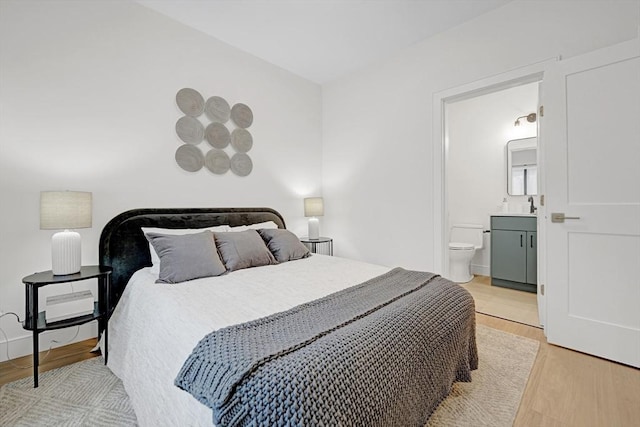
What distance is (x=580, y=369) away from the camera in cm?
193

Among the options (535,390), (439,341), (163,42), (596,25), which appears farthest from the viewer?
(163,42)

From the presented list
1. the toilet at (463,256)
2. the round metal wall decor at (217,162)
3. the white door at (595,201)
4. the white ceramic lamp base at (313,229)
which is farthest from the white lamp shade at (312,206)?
the white door at (595,201)

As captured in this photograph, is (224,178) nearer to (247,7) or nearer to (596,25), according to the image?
(247,7)

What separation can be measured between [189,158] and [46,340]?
70.8 inches

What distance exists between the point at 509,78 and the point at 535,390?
2395 mm

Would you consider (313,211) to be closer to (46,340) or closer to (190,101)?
(190,101)

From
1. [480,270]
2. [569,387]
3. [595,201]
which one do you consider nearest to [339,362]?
[569,387]

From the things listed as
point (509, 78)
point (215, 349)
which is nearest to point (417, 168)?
point (509, 78)

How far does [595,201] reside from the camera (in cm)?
208

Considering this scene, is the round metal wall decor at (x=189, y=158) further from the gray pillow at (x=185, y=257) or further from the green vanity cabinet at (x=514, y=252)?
the green vanity cabinet at (x=514, y=252)

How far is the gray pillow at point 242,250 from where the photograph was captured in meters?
2.28

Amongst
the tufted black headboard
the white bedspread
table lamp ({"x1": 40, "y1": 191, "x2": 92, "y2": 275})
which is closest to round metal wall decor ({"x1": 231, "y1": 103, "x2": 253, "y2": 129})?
the tufted black headboard

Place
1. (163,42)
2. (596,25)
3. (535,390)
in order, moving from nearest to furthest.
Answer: (535,390), (596,25), (163,42)

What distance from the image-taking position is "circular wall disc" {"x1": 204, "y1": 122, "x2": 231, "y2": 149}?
9.64 feet
